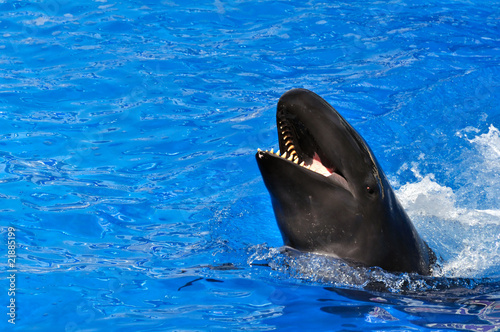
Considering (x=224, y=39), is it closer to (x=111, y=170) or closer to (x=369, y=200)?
(x=111, y=170)

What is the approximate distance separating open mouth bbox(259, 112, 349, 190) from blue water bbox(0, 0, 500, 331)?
67 cm

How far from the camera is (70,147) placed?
815 cm

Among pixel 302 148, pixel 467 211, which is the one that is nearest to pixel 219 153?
pixel 467 211

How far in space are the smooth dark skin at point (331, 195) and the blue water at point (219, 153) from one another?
6.7 inches

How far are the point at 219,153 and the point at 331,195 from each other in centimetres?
397

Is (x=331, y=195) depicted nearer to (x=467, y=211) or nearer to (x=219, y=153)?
(x=467, y=211)

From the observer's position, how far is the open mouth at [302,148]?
15.1 feet

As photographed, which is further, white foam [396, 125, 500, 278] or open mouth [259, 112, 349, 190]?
white foam [396, 125, 500, 278]

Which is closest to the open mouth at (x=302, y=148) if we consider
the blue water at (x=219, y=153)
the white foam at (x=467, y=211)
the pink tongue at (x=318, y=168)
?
the pink tongue at (x=318, y=168)

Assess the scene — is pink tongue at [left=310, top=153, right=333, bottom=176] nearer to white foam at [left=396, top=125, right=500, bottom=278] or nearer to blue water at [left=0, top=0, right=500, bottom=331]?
blue water at [left=0, top=0, right=500, bottom=331]

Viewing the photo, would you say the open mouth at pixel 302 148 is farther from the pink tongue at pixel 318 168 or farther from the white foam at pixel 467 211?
the white foam at pixel 467 211

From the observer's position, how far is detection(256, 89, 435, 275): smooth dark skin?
14.7ft

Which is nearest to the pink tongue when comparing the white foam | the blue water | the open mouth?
the open mouth

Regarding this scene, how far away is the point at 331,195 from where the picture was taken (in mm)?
4504
